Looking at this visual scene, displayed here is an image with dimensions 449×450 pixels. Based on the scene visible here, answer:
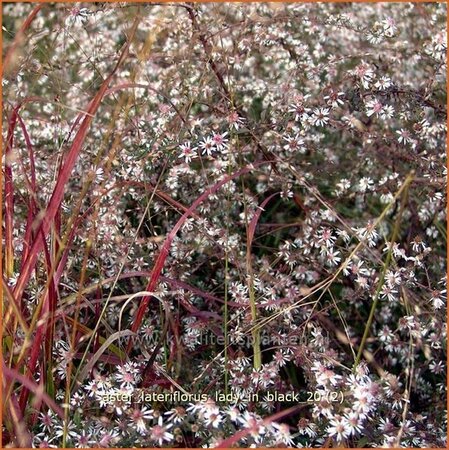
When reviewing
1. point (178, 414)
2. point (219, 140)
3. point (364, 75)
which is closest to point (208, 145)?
point (219, 140)

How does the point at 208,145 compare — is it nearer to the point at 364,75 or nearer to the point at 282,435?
the point at 364,75

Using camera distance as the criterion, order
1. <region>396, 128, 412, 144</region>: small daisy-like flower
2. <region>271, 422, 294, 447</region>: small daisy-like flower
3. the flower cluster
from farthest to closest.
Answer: <region>396, 128, 412, 144</region>: small daisy-like flower < the flower cluster < <region>271, 422, 294, 447</region>: small daisy-like flower

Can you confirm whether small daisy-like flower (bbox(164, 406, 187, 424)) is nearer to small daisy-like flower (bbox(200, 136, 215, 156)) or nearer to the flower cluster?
the flower cluster

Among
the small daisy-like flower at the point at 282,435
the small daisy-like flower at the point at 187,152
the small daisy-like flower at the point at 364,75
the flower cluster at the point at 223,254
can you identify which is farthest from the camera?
the small daisy-like flower at the point at 364,75

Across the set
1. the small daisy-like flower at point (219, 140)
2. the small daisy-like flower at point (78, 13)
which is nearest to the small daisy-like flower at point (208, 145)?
the small daisy-like flower at point (219, 140)

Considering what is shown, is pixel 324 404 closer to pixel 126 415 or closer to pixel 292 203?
pixel 126 415

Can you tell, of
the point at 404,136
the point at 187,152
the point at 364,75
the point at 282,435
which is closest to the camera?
the point at 282,435

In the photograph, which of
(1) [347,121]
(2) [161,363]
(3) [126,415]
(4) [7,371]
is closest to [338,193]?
(1) [347,121]

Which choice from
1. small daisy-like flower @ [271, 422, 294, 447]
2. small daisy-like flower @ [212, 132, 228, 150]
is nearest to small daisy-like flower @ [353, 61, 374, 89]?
small daisy-like flower @ [212, 132, 228, 150]

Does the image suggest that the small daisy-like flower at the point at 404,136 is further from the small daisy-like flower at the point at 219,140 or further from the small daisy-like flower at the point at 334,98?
the small daisy-like flower at the point at 219,140

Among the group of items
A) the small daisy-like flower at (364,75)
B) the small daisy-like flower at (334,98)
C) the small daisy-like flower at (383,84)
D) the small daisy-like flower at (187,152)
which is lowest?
the small daisy-like flower at (187,152)

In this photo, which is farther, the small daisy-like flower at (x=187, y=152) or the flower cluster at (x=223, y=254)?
the small daisy-like flower at (x=187, y=152)
